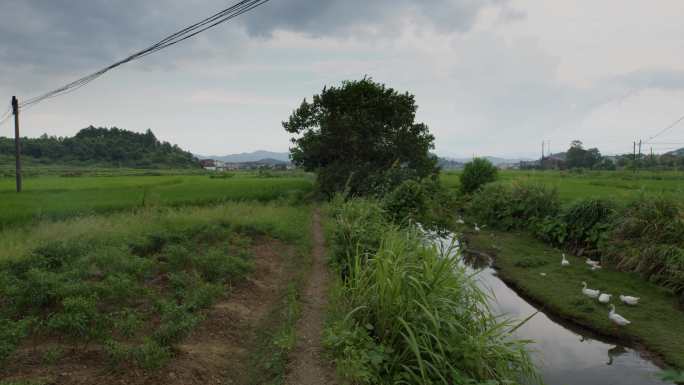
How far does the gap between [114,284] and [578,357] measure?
6.79m

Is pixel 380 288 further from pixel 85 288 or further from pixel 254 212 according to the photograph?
pixel 254 212

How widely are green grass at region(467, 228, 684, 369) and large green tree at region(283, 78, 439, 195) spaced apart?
298 inches

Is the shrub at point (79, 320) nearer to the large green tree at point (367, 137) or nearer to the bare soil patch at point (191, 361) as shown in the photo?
the bare soil patch at point (191, 361)

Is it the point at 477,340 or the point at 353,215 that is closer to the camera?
the point at 477,340

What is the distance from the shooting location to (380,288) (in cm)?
436

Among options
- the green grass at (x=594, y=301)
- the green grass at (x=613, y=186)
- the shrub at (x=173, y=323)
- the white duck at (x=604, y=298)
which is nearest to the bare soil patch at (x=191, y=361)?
the shrub at (x=173, y=323)

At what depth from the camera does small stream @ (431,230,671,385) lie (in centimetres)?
523

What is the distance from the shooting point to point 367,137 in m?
18.1

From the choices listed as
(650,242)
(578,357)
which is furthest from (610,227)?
(578,357)

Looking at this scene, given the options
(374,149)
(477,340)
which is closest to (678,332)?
(477,340)

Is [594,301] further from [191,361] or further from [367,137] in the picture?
[367,137]

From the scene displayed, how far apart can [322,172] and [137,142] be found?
44531 millimetres

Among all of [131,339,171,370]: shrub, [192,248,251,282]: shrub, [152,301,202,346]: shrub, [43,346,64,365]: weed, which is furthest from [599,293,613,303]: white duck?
[43,346,64,365]: weed

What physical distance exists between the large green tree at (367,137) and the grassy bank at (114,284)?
9563 mm
